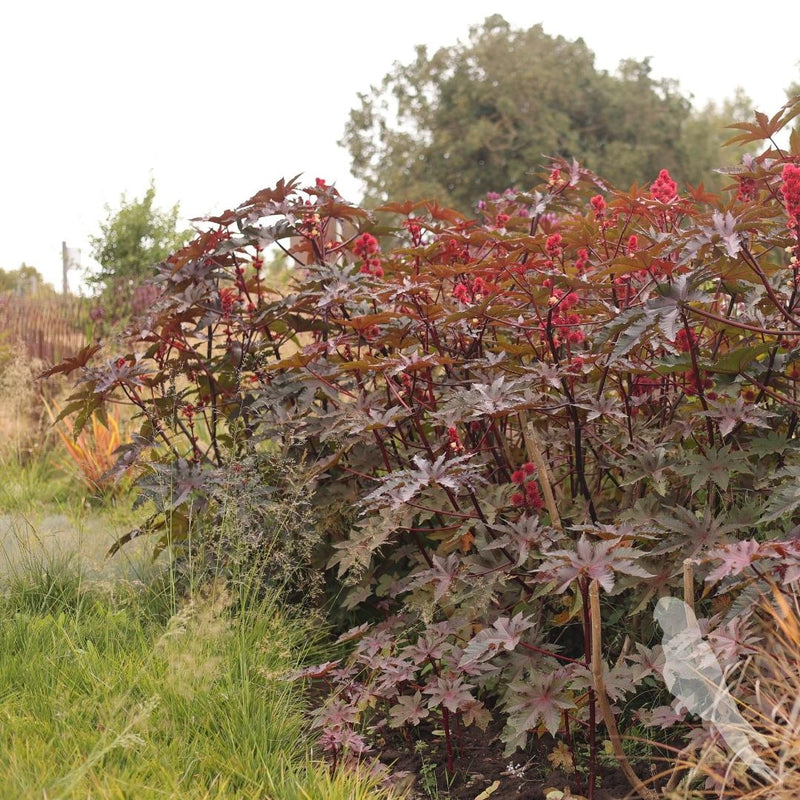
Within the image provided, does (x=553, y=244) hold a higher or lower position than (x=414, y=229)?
lower

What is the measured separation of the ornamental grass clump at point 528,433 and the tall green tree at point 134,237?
891 centimetres

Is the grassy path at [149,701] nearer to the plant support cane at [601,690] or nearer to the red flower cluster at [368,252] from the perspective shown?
the plant support cane at [601,690]

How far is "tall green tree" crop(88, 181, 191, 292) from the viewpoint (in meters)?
11.9

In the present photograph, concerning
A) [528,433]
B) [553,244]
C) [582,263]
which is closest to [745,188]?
[582,263]

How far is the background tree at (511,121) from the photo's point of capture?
77.9 feet

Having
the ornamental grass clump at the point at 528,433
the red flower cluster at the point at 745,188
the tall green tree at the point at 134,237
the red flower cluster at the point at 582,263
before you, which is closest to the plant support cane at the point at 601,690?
the ornamental grass clump at the point at 528,433

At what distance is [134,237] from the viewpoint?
473 inches

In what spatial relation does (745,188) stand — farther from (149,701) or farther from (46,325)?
(46,325)

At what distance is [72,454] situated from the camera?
5844 mm

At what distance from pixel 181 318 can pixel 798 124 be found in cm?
209

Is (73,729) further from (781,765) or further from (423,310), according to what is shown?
(781,765)

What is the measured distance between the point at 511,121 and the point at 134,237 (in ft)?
47.9

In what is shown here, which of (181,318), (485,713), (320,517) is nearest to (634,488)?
(485,713)

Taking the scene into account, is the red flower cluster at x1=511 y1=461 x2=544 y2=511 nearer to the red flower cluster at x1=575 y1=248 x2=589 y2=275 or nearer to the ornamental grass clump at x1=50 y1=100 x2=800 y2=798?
the ornamental grass clump at x1=50 y1=100 x2=800 y2=798
